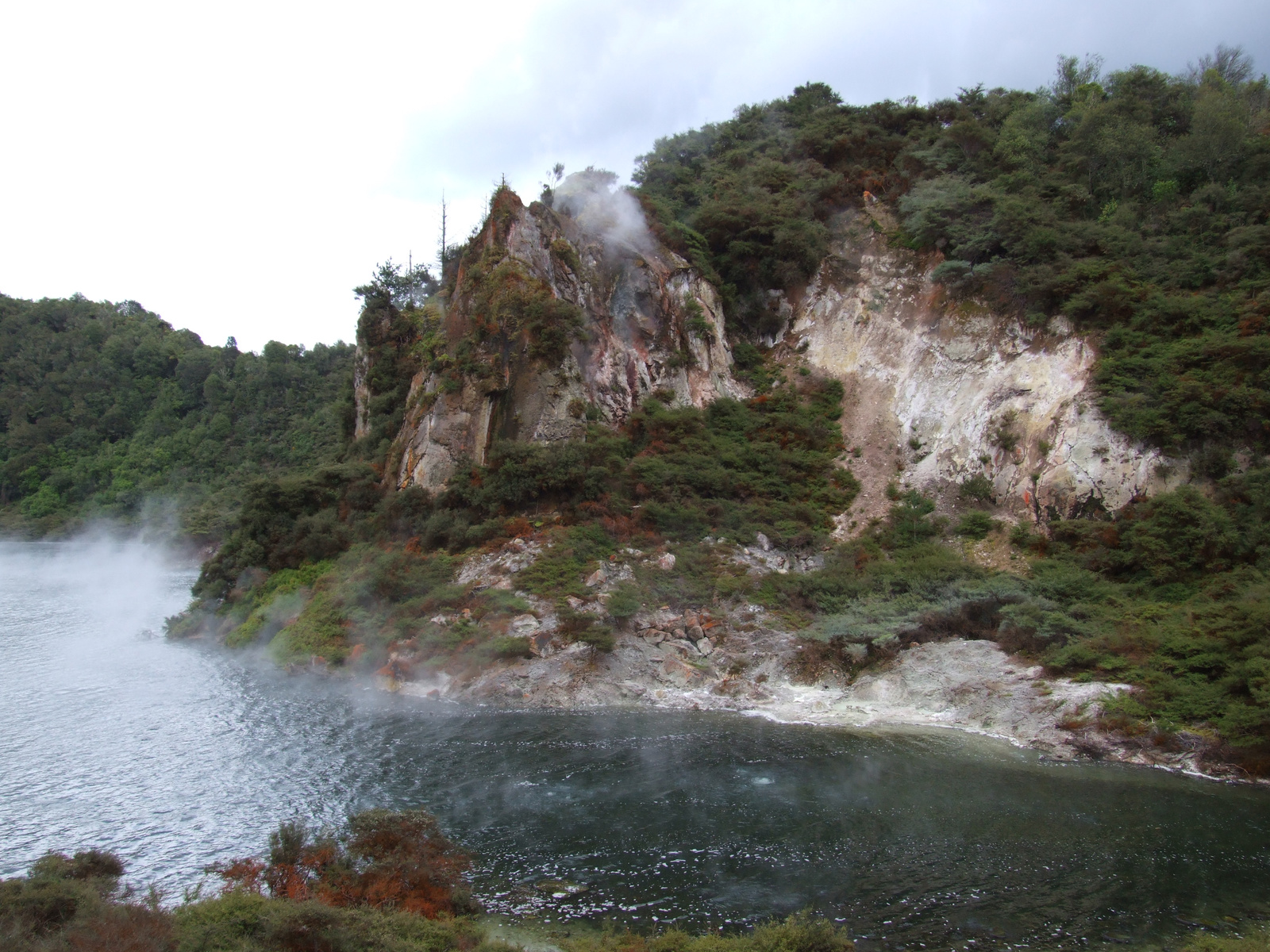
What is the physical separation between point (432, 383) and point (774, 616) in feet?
61.9

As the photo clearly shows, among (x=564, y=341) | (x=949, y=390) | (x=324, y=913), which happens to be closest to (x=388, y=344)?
(x=564, y=341)

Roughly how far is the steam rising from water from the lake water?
25463 mm

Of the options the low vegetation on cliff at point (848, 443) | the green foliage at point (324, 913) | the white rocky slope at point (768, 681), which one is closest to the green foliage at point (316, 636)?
the low vegetation on cliff at point (848, 443)

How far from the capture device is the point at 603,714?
2278 cm

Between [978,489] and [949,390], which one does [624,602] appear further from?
[949,390]

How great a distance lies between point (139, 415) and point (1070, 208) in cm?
8493

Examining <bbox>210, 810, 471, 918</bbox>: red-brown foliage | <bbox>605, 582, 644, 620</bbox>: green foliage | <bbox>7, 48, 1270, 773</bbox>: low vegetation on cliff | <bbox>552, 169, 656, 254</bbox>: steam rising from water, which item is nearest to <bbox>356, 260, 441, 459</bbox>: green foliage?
<bbox>7, 48, 1270, 773</bbox>: low vegetation on cliff

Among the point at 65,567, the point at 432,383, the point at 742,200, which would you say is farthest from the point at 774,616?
the point at 65,567

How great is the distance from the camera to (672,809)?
52.5ft

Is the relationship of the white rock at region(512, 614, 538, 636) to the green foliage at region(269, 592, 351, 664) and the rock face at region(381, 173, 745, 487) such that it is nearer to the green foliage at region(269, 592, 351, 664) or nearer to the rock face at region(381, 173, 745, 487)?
the green foliage at region(269, 592, 351, 664)

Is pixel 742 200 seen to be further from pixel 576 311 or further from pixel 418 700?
pixel 418 700

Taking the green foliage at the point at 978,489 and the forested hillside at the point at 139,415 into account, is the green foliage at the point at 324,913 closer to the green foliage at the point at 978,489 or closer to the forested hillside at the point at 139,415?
the green foliage at the point at 978,489

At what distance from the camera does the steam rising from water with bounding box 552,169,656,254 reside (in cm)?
4066

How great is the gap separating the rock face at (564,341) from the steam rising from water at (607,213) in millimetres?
72
